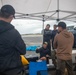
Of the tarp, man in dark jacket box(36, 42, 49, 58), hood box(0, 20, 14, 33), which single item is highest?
the tarp

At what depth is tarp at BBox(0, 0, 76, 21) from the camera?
6469 millimetres

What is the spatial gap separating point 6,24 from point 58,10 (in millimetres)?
4997

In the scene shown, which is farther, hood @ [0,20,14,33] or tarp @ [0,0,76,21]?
tarp @ [0,0,76,21]

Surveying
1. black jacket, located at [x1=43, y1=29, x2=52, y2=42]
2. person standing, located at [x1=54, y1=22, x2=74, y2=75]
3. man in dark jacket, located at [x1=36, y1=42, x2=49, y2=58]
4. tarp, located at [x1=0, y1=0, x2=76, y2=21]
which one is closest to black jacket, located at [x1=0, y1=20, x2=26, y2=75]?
person standing, located at [x1=54, y1=22, x2=74, y2=75]

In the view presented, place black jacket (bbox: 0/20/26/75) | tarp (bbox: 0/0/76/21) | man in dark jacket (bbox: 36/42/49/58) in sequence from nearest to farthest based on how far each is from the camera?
black jacket (bbox: 0/20/26/75) < man in dark jacket (bbox: 36/42/49/58) < tarp (bbox: 0/0/76/21)

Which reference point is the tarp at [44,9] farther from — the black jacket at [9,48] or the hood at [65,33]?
the black jacket at [9,48]

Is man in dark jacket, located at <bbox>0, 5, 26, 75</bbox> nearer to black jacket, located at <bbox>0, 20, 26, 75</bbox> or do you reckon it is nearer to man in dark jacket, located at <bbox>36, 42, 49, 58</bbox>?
black jacket, located at <bbox>0, 20, 26, 75</bbox>

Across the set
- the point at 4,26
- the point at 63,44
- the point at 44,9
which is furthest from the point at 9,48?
the point at 44,9

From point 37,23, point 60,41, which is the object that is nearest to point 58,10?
point 37,23

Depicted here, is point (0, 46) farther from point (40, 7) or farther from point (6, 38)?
point (40, 7)

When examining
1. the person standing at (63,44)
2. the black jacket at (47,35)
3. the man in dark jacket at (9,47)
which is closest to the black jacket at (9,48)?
the man in dark jacket at (9,47)

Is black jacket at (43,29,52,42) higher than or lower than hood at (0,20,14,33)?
lower

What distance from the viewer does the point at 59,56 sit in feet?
12.8

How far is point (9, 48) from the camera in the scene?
175 centimetres
